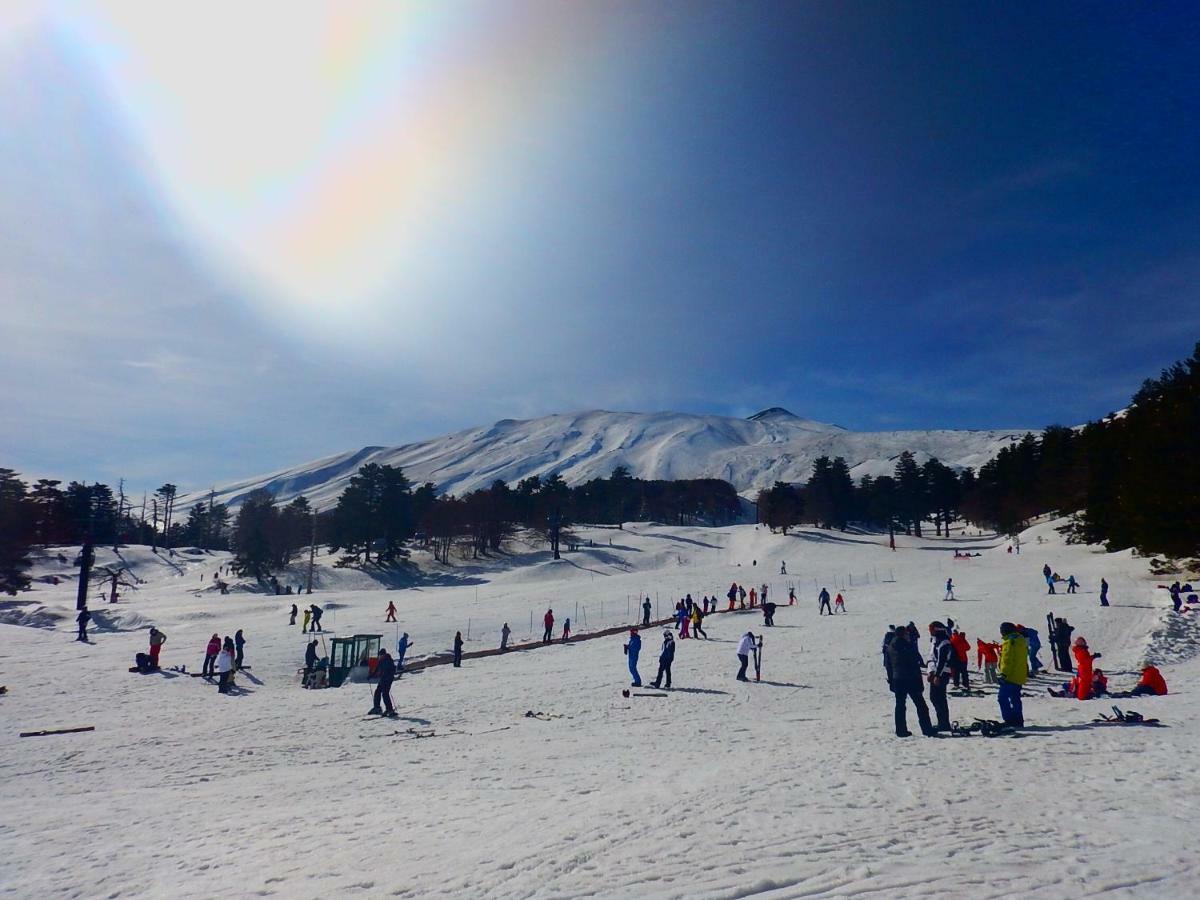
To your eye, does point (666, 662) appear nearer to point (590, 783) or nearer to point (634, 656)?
point (634, 656)

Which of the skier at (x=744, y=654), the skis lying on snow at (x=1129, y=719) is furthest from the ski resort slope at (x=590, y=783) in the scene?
the skier at (x=744, y=654)

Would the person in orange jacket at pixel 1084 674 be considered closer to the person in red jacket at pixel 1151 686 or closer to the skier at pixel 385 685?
the person in red jacket at pixel 1151 686

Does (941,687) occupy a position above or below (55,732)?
above

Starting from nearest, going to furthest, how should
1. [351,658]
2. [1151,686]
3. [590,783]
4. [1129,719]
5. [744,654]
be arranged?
1. [590,783]
2. [1129,719]
3. [1151,686]
4. [744,654]
5. [351,658]

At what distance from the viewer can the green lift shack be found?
73.5 ft

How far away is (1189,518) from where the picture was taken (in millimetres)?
32188

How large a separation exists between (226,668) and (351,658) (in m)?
3.80

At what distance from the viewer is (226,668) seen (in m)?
20.3

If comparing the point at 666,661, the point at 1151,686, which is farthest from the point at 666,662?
the point at 1151,686

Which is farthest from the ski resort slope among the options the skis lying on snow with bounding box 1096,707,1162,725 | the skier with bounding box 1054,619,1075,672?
the skier with bounding box 1054,619,1075,672

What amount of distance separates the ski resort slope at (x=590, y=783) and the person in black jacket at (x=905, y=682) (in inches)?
12.6

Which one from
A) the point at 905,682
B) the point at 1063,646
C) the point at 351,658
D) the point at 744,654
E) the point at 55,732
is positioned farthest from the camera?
the point at 351,658

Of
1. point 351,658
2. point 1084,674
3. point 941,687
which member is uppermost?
point 941,687

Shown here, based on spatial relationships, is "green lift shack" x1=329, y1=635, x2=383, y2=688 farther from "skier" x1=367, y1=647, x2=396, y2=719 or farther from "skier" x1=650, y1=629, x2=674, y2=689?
"skier" x1=650, y1=629, x2=674, y2=689
